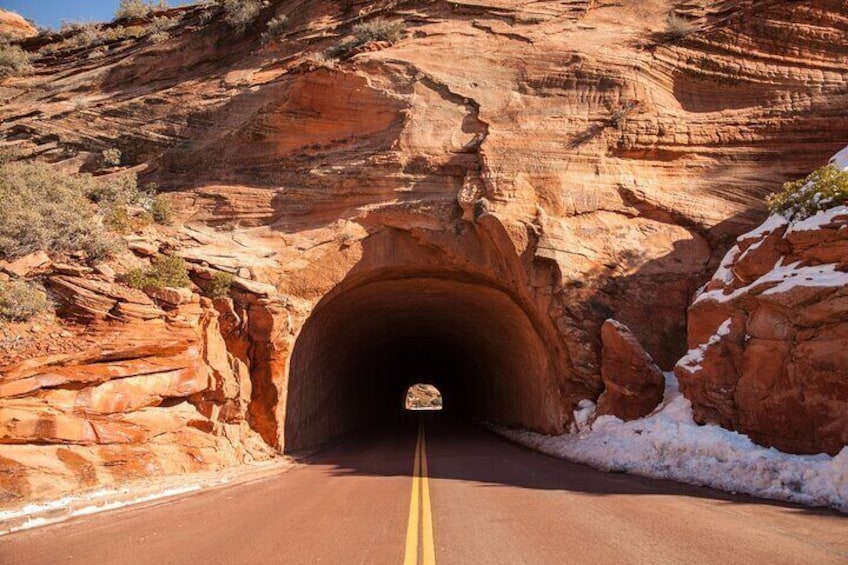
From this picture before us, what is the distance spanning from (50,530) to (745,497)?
8.69 m

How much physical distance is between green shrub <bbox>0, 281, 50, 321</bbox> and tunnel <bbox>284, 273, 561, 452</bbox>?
20.9 feet

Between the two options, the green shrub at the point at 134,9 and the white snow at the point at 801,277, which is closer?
the white snow at the point at 801,277

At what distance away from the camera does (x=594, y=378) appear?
13.8 meters

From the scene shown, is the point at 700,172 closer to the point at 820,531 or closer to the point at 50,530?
the point at 820,531

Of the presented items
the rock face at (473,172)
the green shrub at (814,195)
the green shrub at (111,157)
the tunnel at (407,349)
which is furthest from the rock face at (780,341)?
the green shrub at (111,157)

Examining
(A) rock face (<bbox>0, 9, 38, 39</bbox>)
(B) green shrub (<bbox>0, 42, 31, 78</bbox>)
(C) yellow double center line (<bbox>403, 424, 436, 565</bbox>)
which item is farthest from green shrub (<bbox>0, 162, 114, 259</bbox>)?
(A) rock face (<bbox>0, 9, 38, 39</bbox>)

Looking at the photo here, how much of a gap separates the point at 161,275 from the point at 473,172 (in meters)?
8.64

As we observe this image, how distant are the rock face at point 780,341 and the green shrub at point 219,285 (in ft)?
34.5

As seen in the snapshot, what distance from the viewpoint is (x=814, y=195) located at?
33.1ft

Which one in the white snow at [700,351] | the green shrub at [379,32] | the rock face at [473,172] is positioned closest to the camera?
the white snow at [700,351]

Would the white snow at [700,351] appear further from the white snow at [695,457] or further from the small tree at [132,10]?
the small tree at [132,10]

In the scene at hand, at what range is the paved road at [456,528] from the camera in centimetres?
492

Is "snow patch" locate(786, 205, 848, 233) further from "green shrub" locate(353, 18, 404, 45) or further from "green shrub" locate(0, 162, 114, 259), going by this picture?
"green shrub" locate(0, 162, 114, 259)

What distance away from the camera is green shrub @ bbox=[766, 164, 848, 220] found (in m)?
9.72
